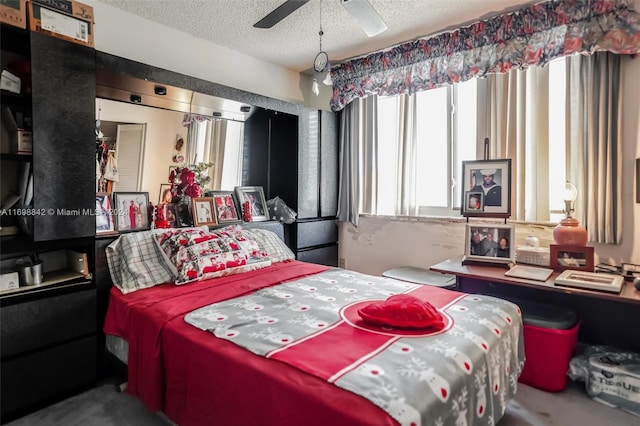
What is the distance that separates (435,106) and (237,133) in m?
1.85

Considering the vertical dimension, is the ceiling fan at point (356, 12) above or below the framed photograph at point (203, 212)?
above

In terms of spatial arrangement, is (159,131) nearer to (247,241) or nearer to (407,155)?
(247,241)

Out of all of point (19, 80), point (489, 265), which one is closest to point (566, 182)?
point (489, 265)

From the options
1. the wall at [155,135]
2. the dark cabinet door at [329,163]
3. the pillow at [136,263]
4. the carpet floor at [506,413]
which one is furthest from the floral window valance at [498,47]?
the pillow at [136,263]

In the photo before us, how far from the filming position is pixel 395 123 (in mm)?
3416

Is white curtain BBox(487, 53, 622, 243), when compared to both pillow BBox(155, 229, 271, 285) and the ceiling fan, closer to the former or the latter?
the ceiling fan

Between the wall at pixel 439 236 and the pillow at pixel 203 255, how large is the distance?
4.52 ft

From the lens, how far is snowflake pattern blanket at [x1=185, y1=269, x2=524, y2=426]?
1042 mm

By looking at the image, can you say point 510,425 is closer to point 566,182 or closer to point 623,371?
point 623,371

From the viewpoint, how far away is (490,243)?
2461mm

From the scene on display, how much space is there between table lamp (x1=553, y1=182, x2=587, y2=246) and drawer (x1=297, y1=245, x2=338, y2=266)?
2065 mm

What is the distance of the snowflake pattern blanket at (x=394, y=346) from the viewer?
41.0 inches

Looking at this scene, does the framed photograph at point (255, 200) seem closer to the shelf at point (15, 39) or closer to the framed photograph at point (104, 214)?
the framed photograph at point (104, 214)

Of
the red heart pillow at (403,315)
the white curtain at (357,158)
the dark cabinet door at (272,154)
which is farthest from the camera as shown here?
the white curtain at (357,158)
